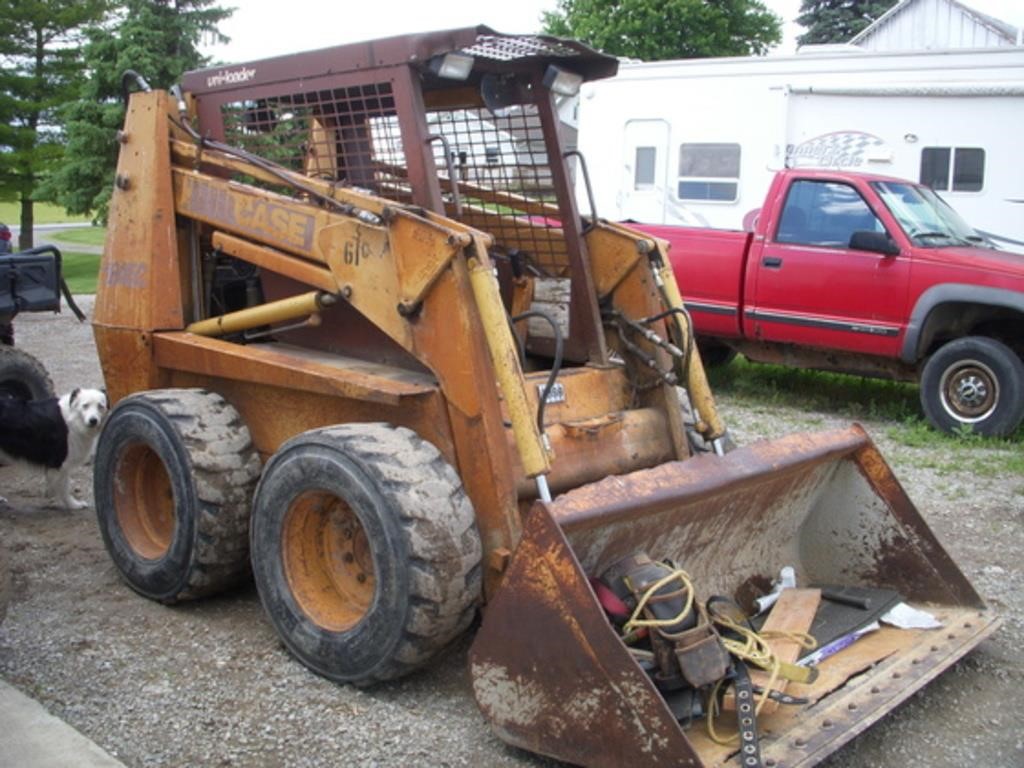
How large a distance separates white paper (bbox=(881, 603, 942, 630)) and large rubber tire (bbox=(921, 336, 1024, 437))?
4.46 m

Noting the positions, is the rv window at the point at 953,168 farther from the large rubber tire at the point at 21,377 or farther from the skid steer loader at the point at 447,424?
the large rubber tire at the point at 21,377

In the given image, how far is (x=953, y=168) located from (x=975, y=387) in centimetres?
332

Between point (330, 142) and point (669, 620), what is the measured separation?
256 centimetres

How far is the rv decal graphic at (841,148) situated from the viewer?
440 inches

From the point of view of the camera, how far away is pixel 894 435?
27.9 feet

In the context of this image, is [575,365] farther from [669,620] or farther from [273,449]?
[669,620]

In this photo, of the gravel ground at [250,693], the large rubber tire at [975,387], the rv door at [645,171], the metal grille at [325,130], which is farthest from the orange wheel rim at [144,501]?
the rv door at [645,171]

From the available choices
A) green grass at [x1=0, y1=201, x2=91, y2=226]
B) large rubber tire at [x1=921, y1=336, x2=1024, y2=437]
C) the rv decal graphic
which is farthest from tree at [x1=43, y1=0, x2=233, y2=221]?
green grass at [x1=0, y1=201, x2=91, y2=226]

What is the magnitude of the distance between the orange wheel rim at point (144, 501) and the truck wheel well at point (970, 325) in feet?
19.3

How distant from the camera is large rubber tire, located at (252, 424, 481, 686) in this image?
3.75m

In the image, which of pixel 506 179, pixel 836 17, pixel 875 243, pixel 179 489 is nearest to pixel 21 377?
pixel 179 489

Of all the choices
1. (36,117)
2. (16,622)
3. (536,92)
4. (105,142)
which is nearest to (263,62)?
(536,92)

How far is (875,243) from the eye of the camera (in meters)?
8.66

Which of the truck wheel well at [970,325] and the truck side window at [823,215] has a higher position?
the truck side window at [823,215]
